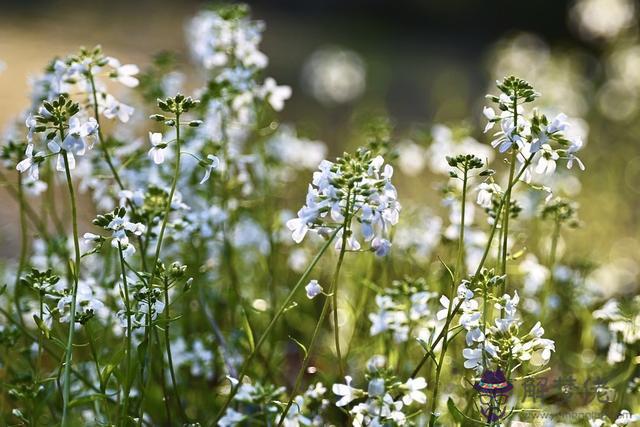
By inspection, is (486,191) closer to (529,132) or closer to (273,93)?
(529,132)

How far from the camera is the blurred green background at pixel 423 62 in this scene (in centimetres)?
514

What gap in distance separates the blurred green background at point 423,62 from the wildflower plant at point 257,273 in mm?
370

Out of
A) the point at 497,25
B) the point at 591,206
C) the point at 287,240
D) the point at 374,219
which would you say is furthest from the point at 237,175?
the point at 497,25

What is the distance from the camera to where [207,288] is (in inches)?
118

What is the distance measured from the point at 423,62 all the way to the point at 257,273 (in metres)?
11.1

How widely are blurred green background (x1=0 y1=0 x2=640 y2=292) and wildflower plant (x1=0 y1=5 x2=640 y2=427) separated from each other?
1.21 feet

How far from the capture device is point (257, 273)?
3459mm

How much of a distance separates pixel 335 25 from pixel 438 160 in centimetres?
1350

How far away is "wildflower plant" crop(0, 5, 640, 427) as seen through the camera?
5.86 ft

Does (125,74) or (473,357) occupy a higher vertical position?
(125,74)

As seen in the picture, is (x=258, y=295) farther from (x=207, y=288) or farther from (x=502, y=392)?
(x=502, y=392)

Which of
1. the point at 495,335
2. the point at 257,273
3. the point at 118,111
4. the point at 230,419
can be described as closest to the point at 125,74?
the point at 118,111

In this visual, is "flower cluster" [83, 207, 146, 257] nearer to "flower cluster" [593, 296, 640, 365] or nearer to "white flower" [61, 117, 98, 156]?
"white flower" [61, 117, 98, 156]

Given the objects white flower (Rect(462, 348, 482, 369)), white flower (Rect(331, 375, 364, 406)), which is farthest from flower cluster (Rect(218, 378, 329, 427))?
white flower (Rect(462, 348, 482, 369))
